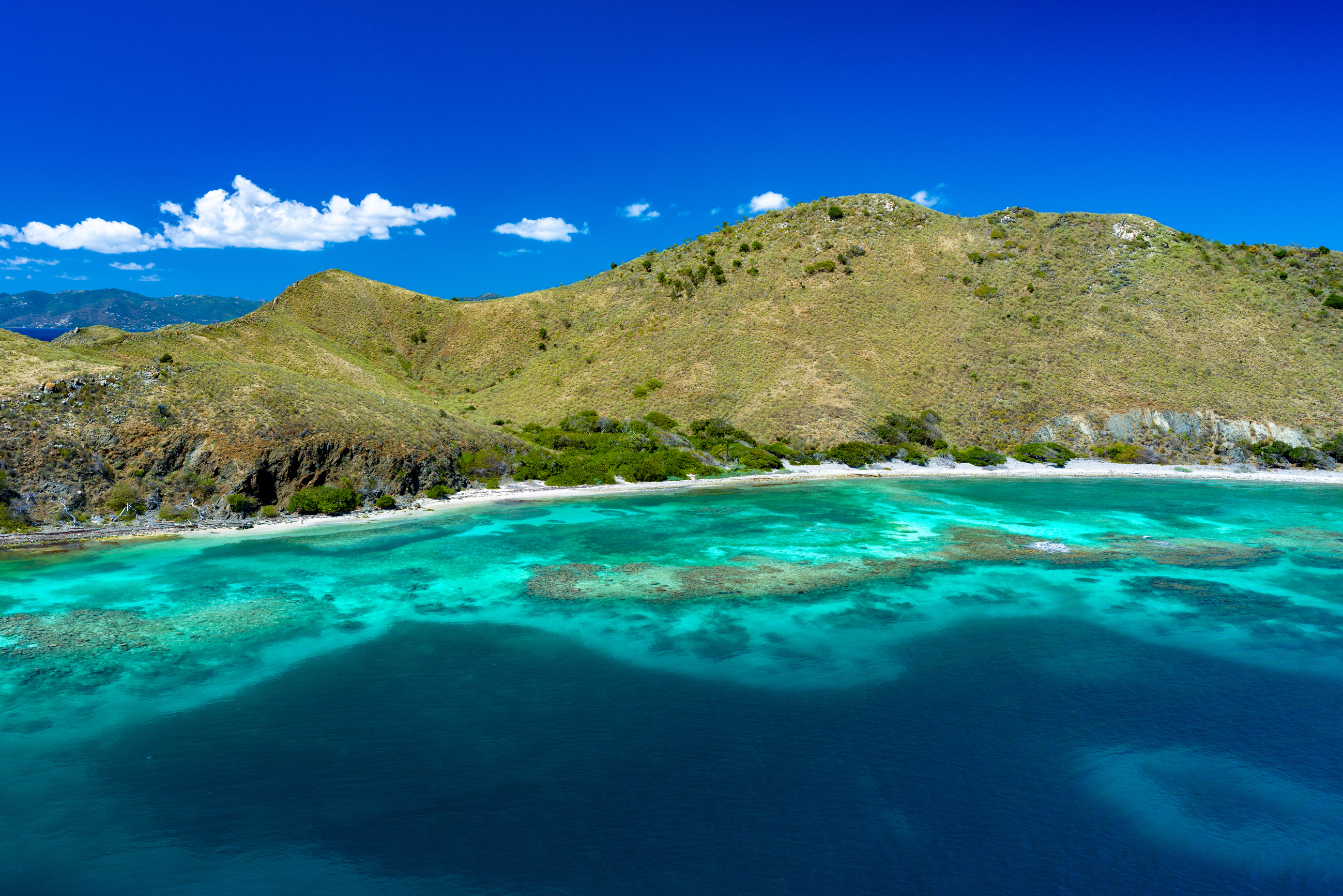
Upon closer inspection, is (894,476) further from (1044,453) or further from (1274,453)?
(1274,453)

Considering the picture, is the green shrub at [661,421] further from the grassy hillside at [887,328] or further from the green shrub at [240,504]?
the green shrub at [240,504]

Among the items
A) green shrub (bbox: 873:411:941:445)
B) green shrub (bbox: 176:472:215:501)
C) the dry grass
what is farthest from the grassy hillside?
green shrub (bbox: 176:472:215:501)

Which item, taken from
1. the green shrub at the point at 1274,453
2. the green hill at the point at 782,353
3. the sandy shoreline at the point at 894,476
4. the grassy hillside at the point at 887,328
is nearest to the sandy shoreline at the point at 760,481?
the sandy shoreline at the point at 894,476

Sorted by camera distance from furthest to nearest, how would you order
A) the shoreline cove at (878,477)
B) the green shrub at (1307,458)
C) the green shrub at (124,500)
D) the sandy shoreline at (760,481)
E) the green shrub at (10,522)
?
the green shrub at (1307,458) < the shoreline cove at (878,477) < the sandy shoreline at (760,481) < the green shrub at (124,500) < the green shrub at (10,522)

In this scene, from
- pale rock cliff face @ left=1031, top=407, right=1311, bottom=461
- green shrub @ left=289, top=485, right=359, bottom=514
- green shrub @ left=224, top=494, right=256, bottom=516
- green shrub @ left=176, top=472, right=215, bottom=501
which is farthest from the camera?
pale rock cliff face @ left=1031, top=407, right=1311, bottom=461

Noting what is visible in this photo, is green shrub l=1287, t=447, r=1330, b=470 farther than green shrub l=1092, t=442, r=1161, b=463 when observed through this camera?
No

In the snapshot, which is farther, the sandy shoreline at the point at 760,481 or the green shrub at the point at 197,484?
the green shrub at the point at 197,484

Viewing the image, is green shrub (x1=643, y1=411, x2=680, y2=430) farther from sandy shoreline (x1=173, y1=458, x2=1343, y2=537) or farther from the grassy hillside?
sandy shoreline (x1=173, y1=458, x2=1343, y2=537)
